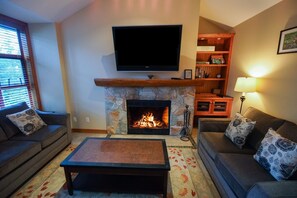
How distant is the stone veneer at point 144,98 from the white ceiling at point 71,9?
1.65 meters

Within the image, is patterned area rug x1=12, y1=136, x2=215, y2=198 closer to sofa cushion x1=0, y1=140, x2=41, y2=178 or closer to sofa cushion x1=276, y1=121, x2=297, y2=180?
sofa cushion x1=0, y1=140, x2=41, y2=178

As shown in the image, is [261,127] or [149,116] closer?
[261,127]

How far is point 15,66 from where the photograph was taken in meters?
2.70

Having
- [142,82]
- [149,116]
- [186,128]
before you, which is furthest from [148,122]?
[142,82]

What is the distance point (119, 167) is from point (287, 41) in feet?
9.05

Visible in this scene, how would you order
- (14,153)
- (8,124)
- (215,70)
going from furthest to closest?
(215,70), (8,124), (14,153)

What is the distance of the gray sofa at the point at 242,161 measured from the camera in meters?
1.10

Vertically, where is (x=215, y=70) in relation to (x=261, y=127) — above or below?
above

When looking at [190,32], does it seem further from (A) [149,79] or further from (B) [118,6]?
(B) [118,6]

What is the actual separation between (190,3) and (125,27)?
136 centimetres

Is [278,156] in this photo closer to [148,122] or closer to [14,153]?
[148,122]

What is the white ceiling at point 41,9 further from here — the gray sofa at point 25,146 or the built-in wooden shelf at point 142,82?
the gray sofa at point 25,146

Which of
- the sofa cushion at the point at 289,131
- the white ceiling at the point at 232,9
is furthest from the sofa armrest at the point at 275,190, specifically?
the white ceiling at the point at 232,9

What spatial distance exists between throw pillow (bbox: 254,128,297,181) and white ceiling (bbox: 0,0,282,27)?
2068mm
